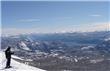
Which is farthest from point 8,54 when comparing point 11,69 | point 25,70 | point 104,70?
point 104,70

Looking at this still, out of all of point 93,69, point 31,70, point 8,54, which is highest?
point 8,54

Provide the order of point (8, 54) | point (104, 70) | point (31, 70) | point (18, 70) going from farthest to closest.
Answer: point (104, 70) < point (31, 70) < point (18, 70) < point (8, 54)

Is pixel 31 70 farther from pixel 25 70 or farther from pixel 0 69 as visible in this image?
pixel 0 69

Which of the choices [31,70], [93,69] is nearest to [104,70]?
[93,69]

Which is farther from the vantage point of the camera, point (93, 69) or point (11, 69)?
point (93, 69)

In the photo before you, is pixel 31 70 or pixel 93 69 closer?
pixel 31 70

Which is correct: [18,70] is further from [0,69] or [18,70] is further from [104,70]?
[104,70]

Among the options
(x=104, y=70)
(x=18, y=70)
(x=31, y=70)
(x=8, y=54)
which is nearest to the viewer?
(x=8, y=54)

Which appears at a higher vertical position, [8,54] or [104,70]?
[8,54]

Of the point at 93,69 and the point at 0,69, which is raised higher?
the point at 0,69
